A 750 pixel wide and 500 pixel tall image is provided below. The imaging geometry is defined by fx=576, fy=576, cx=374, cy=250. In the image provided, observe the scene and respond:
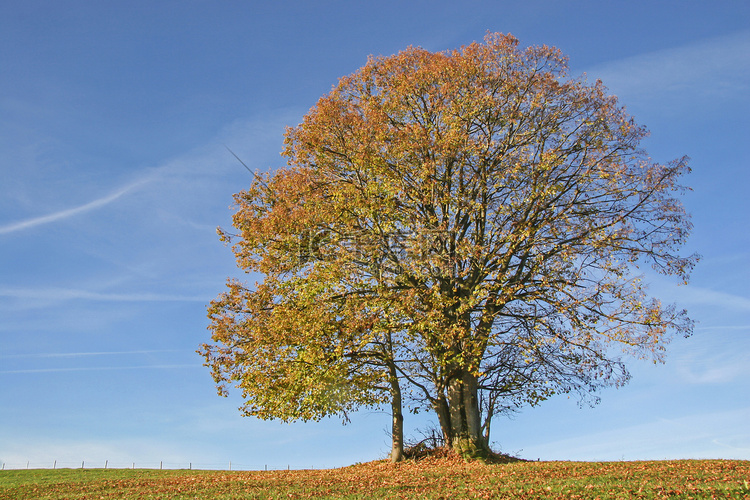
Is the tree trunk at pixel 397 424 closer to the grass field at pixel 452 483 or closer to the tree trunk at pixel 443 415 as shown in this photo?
the grass field at pixel 452 483

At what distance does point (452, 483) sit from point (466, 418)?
202 inches

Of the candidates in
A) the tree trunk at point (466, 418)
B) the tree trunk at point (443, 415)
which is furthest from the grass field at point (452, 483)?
the tree trunk at point (443, 415)

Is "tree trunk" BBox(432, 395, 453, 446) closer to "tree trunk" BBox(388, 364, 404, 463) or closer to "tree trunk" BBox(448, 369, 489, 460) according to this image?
"tree trunk" BBox(448, 369, 489, 460)

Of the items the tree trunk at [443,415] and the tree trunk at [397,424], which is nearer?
the tree trunk at [443,415]

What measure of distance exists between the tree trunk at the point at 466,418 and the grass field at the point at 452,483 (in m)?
0.63

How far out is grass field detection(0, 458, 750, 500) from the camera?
13812mm

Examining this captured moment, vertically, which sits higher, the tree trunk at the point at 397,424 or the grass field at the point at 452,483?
the tree trunk at the point at 397,424

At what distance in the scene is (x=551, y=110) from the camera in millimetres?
21984

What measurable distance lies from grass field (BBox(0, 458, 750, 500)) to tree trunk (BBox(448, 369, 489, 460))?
631 mm

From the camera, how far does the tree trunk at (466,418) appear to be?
20.5 m

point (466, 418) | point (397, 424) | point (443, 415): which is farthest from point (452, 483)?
point (397, 424)

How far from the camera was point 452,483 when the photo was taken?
16.0m

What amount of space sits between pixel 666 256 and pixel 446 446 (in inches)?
421

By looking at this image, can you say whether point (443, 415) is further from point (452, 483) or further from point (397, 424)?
point (452, 483)
